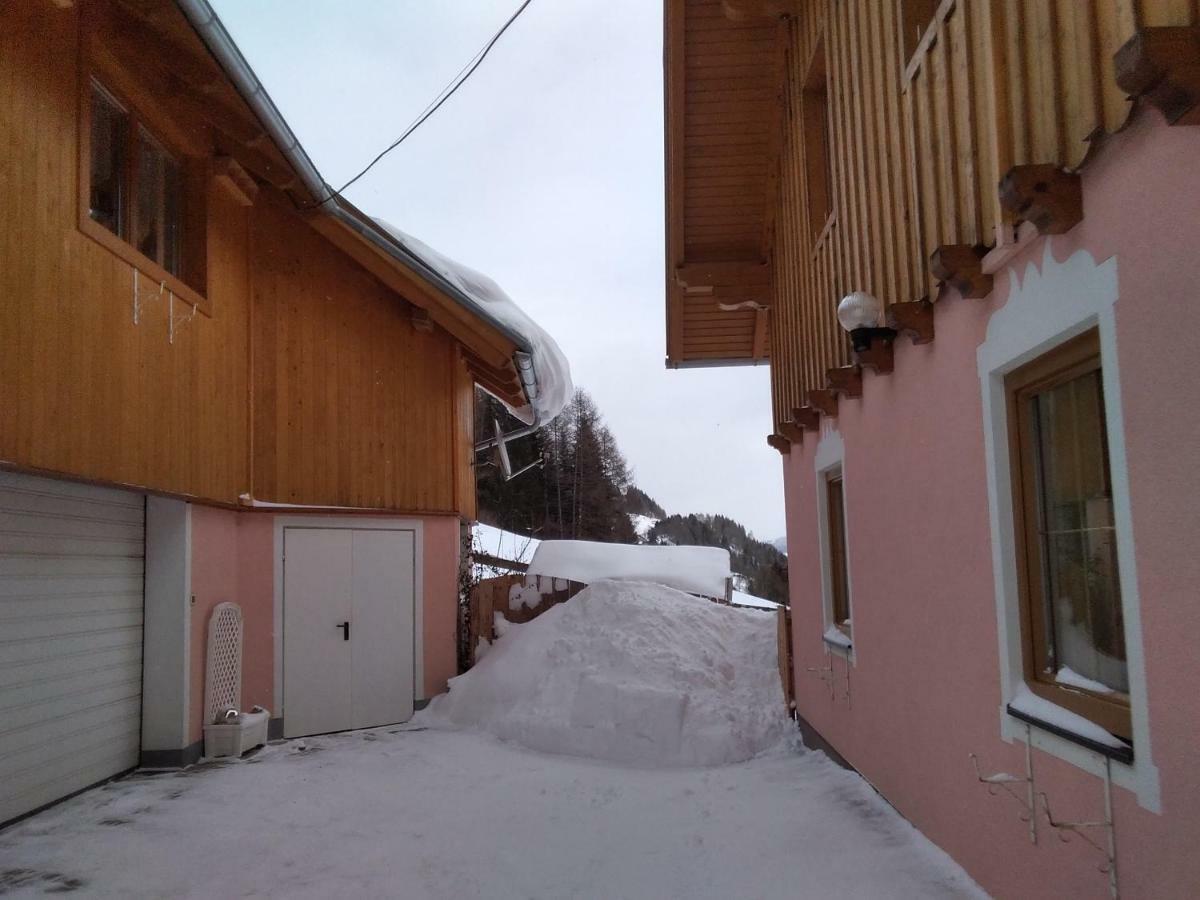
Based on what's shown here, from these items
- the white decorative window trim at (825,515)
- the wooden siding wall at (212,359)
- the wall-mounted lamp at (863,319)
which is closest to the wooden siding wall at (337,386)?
the wooden siding wall at (212,359)

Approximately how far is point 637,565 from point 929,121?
11534mm

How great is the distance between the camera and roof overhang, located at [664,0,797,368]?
9016mm

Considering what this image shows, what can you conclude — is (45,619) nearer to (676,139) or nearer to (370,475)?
(370,475)

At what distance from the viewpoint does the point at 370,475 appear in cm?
1086

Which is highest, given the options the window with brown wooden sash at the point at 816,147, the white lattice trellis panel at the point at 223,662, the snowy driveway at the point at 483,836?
the window with brown wooden sash at the point at 816,147

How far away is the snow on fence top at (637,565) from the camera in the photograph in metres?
15.1

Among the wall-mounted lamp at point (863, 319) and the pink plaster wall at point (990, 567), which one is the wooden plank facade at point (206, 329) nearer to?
the wall-mounted lamp at point (863, 319)

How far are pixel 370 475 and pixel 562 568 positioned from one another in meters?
4.84

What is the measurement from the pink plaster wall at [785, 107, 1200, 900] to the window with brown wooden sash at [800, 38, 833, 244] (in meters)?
2.01

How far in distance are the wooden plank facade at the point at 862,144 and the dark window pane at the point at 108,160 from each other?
450 centimetres

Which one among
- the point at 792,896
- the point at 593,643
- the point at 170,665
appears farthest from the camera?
the point at 593,643

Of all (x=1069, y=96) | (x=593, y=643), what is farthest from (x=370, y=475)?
(x=1069, y=96)

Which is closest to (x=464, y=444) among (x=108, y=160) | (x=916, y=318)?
(x=108, y=160)

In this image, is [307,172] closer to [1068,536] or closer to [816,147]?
[816,147]
